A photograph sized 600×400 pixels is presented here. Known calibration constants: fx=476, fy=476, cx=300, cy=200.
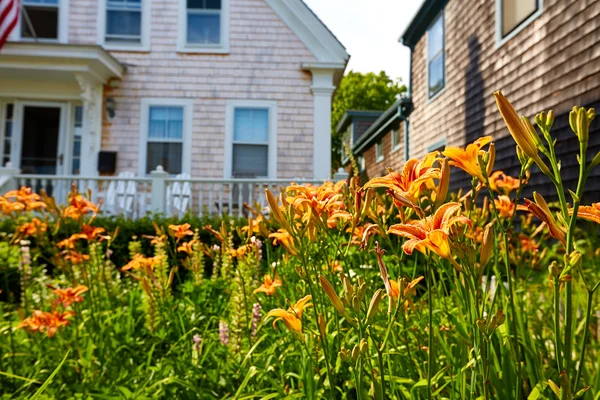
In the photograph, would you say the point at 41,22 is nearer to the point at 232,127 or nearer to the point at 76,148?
the point at 76,148

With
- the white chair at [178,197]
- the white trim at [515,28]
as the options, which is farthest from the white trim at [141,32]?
the white trim at [515,28]

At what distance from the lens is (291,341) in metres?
1.72

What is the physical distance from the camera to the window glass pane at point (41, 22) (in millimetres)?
9594

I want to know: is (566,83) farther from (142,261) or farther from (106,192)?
(106,192)

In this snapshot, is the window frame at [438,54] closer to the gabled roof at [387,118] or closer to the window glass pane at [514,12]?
the gabled roof at [387,118]

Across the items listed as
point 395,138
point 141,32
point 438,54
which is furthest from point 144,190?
point 395,138

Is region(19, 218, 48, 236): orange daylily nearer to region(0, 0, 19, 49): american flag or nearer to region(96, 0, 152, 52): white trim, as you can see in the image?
region(0, 0, 19, 49): american flag

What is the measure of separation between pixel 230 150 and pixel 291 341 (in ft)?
26.1

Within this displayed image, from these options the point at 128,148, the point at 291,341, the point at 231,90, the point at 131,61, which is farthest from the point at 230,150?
the point at 291,341

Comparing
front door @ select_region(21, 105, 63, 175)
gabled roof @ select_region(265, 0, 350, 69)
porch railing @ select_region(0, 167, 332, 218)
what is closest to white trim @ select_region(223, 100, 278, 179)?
porch railing @ select_region(0, 167, 332, 218)

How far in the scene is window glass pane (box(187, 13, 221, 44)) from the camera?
380 inches

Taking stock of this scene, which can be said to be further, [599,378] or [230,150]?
[230,150]

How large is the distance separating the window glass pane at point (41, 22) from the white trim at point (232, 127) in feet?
13.1

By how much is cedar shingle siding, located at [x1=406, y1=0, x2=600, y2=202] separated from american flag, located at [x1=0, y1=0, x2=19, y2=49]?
8005 millimetres
